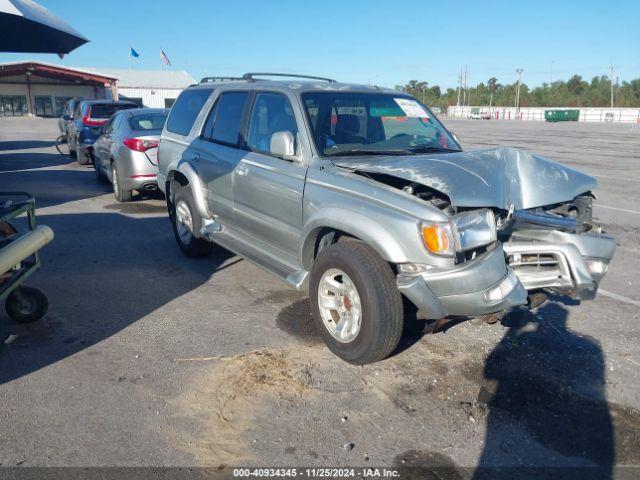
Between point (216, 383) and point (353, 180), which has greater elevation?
point (353, 180)

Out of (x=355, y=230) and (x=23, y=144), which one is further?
(x=23, y=144)

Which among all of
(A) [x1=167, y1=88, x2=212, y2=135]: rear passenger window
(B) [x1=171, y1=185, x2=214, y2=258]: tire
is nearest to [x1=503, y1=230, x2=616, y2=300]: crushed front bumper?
(B) [x1=171, y1=185, x2=214, y2=258]: tire

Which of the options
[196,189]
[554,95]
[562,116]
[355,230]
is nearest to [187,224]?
[196,189]

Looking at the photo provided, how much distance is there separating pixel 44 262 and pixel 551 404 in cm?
552

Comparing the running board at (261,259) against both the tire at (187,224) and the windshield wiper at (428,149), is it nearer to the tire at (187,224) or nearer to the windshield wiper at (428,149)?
the tire at (187,224)

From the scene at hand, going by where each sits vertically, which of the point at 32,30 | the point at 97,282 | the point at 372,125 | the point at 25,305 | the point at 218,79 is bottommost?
the point at 97,282

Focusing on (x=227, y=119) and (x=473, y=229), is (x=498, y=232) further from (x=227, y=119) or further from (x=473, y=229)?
(x=227, y=119)

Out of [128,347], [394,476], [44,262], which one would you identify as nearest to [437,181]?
[394,476]

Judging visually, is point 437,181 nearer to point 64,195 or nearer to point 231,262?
point 231,262

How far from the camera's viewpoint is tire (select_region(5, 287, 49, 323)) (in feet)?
14.6

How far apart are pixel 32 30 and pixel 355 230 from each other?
6.01 meters

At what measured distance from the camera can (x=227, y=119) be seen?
5.63 m

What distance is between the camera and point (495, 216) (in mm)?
3918

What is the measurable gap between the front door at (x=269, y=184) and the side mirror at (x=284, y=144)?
0.10 meters
